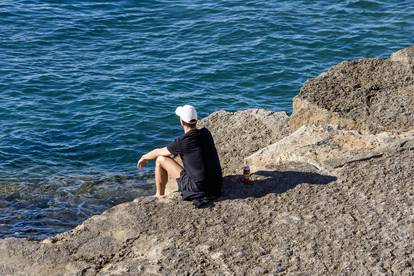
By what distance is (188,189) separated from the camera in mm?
10953

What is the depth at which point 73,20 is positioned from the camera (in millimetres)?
25203

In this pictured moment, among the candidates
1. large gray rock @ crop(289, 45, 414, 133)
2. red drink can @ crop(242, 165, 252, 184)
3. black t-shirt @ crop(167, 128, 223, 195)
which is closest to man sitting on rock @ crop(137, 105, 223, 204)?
black t-shirt @ crop(167, 128, 223, 195)

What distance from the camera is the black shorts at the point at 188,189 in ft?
35.5

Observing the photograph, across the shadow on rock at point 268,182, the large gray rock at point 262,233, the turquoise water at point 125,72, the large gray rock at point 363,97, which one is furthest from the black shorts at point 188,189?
the turquoise water at point 125,72

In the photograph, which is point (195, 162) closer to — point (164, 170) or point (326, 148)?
point (164, 170)

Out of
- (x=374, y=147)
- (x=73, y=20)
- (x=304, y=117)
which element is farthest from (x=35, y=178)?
(x=73, y=20)

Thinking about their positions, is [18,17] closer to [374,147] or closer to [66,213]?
[66,213]

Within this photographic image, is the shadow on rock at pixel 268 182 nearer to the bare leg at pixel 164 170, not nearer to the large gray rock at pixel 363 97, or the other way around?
the bare leg at pixel 164 170

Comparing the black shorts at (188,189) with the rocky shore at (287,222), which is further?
the black shorts at (188,189)

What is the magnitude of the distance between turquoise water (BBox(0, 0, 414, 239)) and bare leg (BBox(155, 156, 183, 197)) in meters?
3.21

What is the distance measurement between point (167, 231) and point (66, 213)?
195 inches

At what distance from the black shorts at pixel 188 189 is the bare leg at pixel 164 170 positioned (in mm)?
345

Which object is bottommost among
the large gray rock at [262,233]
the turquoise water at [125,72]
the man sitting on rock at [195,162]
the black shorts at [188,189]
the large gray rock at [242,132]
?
the turquoise water at [125,72]

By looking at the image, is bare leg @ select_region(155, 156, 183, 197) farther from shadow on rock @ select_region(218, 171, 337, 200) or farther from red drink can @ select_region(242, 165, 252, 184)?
red drink can @ select_region(242, 165, 252, 184)
